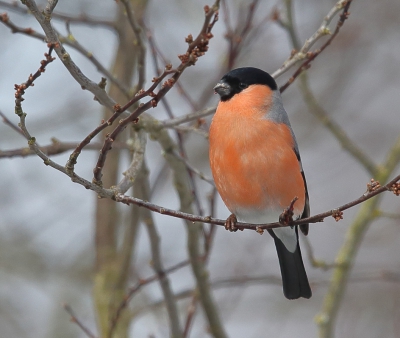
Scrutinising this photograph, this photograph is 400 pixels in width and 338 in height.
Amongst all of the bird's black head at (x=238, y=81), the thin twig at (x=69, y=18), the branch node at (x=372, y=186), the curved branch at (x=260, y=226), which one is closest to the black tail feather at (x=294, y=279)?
the bird's black head at (x=238, y=81)

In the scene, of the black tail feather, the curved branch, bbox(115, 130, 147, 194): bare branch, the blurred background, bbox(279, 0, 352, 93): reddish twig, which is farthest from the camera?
the blurred background

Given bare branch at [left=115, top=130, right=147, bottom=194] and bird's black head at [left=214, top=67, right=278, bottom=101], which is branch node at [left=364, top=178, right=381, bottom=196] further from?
bird's black head at [left=214, top=67, right=278, bottom=101]

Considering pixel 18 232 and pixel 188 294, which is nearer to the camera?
pixel 188 294

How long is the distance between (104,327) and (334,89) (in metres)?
5.24

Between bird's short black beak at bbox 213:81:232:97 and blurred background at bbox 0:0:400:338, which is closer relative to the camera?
bird's short black beak at bbox 213:81:232:97

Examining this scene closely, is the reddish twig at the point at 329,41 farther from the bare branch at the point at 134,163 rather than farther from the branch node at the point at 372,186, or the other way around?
the branch node at the point at 372,186

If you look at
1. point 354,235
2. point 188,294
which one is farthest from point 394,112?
point 188,294

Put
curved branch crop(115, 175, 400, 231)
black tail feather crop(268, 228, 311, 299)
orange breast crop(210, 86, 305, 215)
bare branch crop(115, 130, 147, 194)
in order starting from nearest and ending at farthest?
curved branch crop(115, 175, 400, 231) < bare branch crop(115, 130, 147, 194) < orange breast crop(210, 86, 305, 215) < black tail feather crop(268, 228, 311, 299)

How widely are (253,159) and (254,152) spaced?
0.15 ft

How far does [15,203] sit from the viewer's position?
28.2 ft

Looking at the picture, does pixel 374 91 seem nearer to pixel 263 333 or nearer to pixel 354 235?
pixel 263 333

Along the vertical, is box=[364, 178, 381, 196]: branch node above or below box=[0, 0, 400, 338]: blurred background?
below

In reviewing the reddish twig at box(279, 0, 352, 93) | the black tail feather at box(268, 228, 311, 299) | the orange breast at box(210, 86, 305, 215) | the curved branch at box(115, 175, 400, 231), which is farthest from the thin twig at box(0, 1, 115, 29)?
the black tail feather at box(268, 228, 311, 299)

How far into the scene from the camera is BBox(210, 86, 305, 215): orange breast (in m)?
3.74
